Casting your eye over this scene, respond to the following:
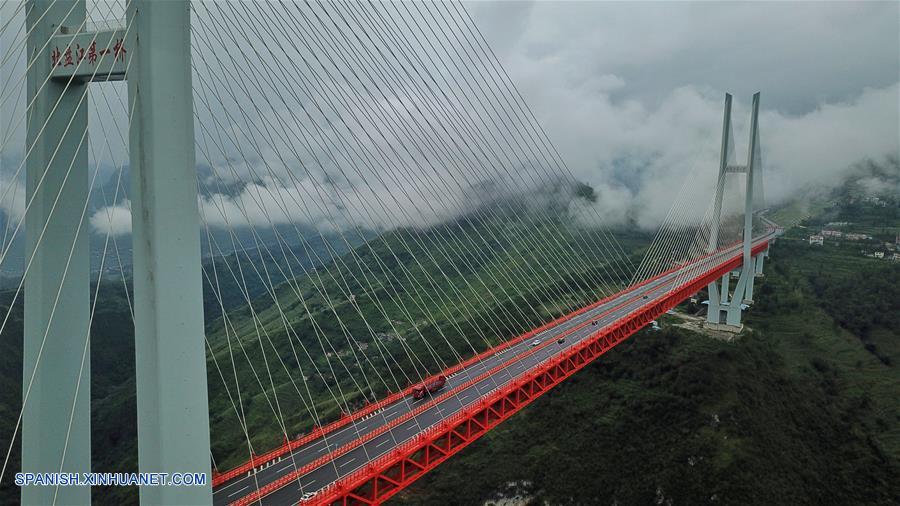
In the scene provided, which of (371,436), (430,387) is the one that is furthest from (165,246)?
(430,387)

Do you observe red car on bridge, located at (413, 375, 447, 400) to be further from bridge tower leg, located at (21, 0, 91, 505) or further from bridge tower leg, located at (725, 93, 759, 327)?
bridge tower leg, located at (725, 93, 759, 327)

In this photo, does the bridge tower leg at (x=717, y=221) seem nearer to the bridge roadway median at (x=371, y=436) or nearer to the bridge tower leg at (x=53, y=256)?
the bridge roadway median at (x=371, y=436)

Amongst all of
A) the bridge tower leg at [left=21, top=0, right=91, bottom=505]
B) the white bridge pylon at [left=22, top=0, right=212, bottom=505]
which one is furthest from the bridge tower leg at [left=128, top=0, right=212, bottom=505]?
the bridge tower leg at [left=21, top=0, right=91, bottom=505]

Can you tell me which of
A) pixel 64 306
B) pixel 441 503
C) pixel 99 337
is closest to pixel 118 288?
pixel 99 337

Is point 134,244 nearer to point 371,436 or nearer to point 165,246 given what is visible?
point 165,246

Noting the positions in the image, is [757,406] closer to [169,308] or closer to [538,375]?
[538,375]

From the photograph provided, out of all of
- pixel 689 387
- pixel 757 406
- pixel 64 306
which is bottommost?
pixel 757 406
